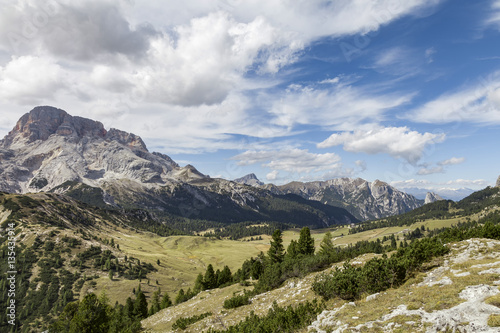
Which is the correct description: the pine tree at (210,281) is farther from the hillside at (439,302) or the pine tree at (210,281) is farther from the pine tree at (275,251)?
the hillside at (439,302)

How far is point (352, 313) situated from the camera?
64.1 ft

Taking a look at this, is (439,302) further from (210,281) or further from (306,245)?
(210,281)

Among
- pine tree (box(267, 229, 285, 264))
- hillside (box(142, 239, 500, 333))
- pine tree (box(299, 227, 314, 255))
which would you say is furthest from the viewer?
pine tree (box(267, 229, 285, 264))

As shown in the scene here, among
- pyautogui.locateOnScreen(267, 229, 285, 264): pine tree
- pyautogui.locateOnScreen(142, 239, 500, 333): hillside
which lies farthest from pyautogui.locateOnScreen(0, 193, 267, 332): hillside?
pyautogui.locateOnScreen(142, 239, 500, 333): hillside

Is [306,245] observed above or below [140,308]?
above

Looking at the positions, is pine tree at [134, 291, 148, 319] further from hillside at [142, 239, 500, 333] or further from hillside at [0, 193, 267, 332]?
hillside at [142, 239, 500, 333]

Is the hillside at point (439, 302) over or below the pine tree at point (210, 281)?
over

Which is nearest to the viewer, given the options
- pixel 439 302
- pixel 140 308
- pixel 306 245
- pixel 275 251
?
pixel 439 302

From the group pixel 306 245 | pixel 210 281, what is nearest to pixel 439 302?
pixel 306 245

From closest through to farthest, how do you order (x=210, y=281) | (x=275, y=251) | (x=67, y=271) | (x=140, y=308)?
(x=275, y=251)
(x=140, y=308)
(x=210, y=281)
(x=67, y=271)

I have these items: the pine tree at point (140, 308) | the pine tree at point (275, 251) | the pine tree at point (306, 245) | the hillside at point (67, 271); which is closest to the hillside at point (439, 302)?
the pine tree at point (306, 245)

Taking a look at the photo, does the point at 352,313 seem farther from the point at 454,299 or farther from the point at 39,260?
the point at 39,260

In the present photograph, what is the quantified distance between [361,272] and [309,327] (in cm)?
883

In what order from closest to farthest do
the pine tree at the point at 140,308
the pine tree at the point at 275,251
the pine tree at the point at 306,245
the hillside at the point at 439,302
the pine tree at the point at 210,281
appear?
1. the hillside at the point at 439,302
2. the pine tree at the point at 306,245
3. the pine tree at the point at 275,251
4. the pine tree at the point at 140,308
5. the pine tree at the point at 210,281
